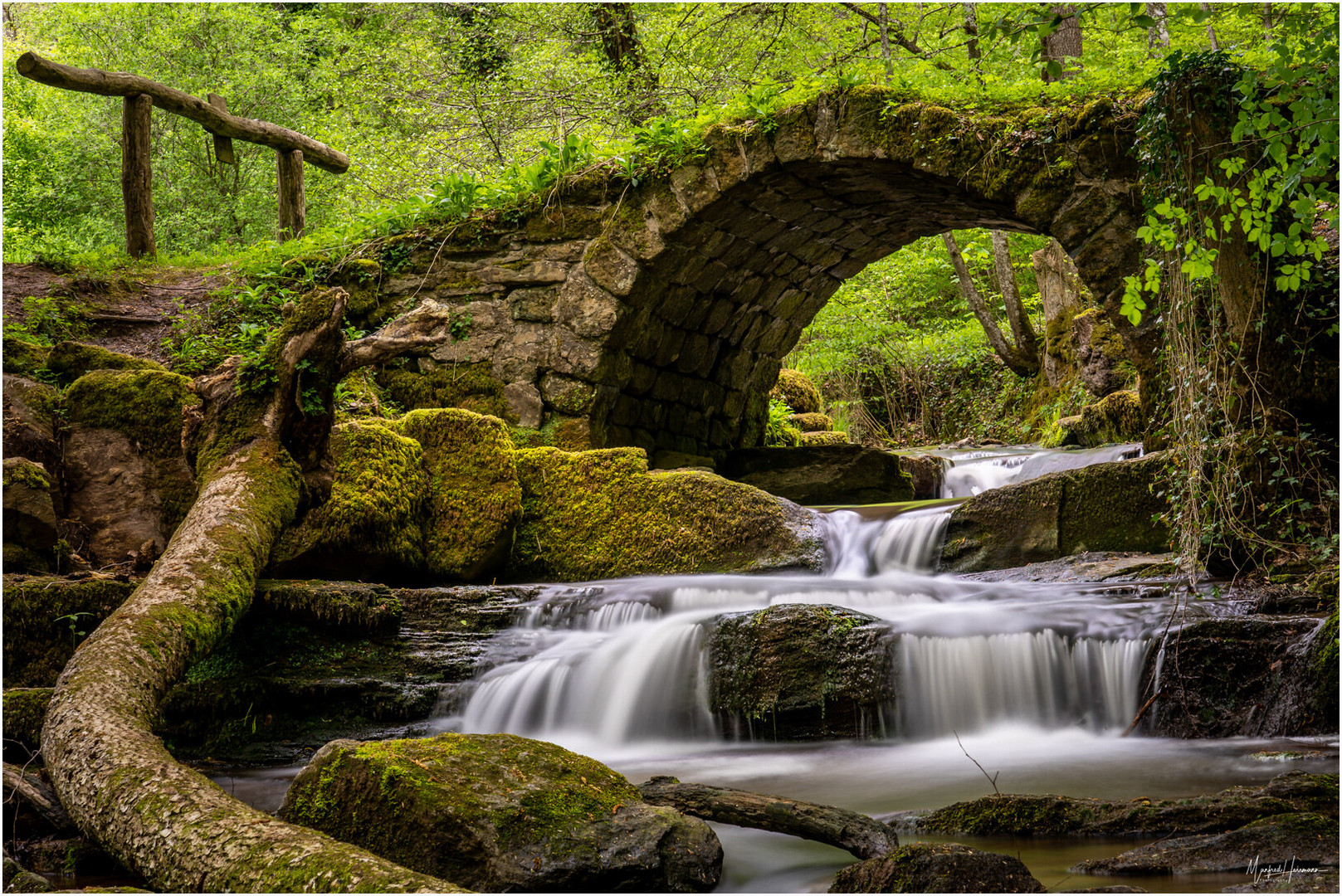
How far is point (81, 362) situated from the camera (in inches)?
254

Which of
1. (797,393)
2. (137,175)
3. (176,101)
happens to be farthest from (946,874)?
(797,393)

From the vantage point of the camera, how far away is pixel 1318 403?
479cm

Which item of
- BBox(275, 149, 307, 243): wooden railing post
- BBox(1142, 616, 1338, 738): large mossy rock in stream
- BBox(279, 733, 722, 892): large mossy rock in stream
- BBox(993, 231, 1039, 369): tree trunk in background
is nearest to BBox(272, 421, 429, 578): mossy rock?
BBox(279, 733, 722, 892): large mossy rock in stream

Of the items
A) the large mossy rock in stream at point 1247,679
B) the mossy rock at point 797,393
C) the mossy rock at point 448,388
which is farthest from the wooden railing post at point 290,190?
the large mossy rock in stream at point 1247,679

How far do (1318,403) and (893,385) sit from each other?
12.3 metres

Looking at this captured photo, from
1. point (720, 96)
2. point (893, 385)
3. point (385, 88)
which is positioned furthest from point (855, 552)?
point (385, 88)

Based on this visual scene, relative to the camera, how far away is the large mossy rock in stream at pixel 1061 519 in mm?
5984

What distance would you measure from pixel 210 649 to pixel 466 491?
2.56 meters

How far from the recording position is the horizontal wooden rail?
8.18m

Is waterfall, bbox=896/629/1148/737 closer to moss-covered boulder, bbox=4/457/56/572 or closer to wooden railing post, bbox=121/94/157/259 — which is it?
moss-covered boulder, bbox=4/457/56/572

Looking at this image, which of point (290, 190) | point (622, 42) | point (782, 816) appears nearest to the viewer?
point (782, 816)

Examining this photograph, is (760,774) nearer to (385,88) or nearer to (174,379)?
(174,379)

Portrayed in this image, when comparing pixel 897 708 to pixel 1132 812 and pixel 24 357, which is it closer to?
pixel 1132 812

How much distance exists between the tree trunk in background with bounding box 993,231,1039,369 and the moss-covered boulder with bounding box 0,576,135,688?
36.9 ft
